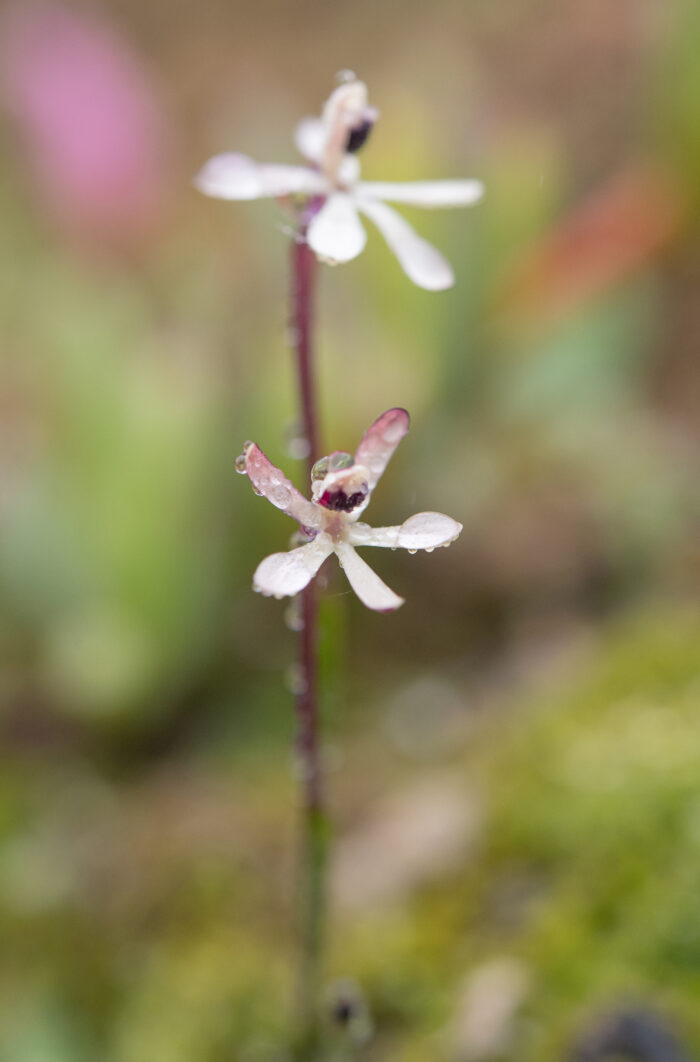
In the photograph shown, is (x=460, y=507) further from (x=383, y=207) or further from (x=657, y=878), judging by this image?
(x=383, y=207)

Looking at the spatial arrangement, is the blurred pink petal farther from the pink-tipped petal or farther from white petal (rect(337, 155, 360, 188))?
the pink-tipped petal

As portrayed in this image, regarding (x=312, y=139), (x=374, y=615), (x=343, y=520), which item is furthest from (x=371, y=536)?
(x=374, y=615)

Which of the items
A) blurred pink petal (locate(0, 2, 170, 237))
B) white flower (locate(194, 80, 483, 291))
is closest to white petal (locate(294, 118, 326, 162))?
white flower (locate(194, 80, 483, 291))

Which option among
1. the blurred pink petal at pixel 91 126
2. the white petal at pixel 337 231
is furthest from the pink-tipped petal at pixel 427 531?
the blurred pink petal at pixel 91 126

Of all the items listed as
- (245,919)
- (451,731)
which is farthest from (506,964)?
(451,731)

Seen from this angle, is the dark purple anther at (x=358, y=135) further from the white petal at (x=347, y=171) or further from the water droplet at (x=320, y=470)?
the water droplet at (x=320, y=470)
